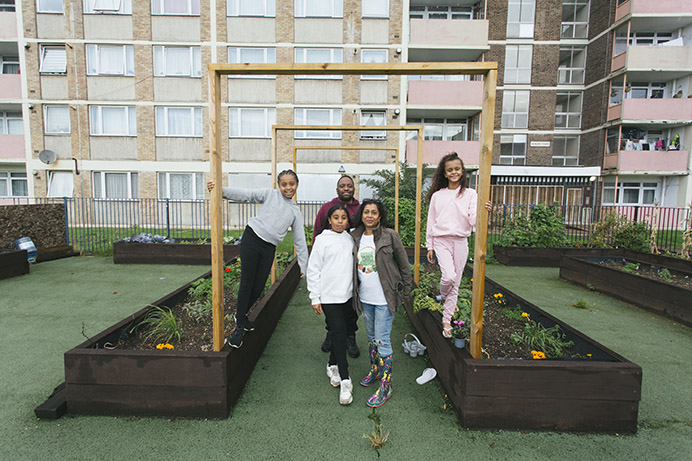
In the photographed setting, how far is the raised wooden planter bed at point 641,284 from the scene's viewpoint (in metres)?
4.85

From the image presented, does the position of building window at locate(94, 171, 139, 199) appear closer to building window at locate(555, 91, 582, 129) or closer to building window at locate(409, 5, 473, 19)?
building window at locate(409, 5, 473, 19)

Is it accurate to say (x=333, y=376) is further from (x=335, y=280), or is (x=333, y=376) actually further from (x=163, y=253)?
(x=163, y=253)

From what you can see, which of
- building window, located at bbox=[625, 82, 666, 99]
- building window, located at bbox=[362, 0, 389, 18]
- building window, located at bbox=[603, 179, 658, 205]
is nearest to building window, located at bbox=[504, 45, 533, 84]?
building window, located at bbox=[625, 82, 666, 99]

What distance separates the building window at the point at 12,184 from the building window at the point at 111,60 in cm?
756

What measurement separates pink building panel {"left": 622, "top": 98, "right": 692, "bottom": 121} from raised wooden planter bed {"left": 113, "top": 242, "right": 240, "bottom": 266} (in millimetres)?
21967

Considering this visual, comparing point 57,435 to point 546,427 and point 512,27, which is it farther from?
point 512,27

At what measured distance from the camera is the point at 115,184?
17.1 meters

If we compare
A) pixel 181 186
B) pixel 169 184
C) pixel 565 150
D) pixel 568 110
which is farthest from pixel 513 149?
pixel 169 184

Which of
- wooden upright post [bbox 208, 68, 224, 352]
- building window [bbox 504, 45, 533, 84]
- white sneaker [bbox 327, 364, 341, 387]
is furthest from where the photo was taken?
building window [bbox 504, 45, 533, 84]

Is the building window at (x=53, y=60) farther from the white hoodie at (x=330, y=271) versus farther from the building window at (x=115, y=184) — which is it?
the white hoodie at (x=330, y=271)

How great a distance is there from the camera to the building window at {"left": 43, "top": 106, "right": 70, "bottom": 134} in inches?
666

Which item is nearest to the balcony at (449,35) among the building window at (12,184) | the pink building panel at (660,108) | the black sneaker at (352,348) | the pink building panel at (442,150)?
the pink building panel at (442,150)

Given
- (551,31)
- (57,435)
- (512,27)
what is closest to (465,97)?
(512,27)

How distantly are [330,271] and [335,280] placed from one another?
0.08m
